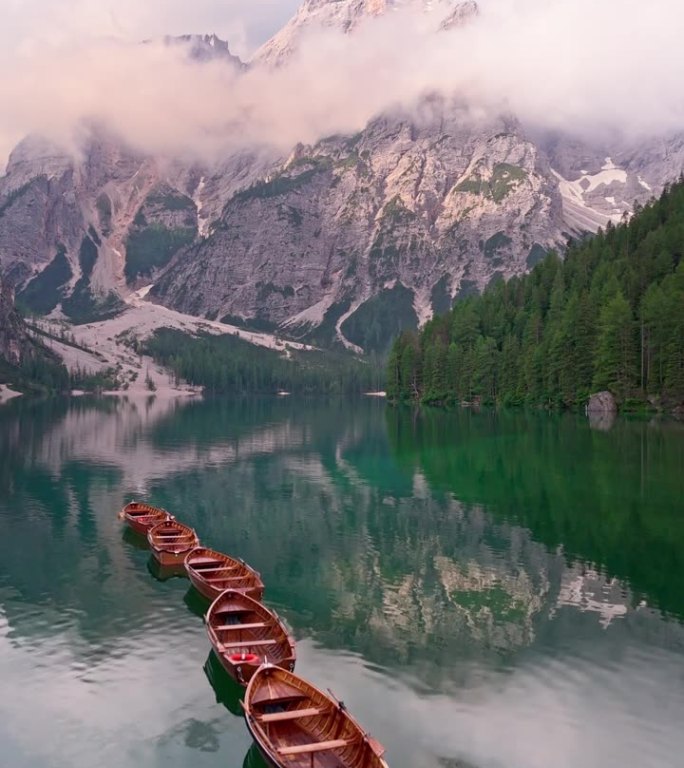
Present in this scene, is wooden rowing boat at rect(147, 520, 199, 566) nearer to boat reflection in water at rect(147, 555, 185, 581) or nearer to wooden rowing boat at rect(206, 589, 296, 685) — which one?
boat reflection in water at rect(147, 555, 185, 581)

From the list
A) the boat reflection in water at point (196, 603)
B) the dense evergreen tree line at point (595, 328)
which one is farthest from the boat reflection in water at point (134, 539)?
the dense evergreen tree line at point (595, 328)

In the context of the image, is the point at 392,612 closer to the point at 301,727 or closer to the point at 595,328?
the point at 301,727

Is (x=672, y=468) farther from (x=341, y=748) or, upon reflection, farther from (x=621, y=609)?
(x=341, y=748)

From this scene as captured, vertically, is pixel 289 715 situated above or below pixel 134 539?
above

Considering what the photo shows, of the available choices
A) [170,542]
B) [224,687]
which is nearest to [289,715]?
[224,687]

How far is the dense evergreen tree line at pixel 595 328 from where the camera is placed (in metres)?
128

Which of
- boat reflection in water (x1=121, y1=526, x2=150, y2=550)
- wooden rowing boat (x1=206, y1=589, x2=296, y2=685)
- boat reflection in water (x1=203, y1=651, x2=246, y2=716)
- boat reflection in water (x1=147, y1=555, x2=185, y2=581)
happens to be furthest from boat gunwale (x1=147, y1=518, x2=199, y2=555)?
boat reflection in water (x1=203, y1=651, x2=246, y2=716)

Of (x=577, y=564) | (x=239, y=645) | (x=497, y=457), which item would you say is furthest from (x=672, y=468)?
(x=239, y=645)

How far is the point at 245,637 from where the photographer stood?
1127 inches

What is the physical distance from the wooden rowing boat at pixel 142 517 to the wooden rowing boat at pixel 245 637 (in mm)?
20970

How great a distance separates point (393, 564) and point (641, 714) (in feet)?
66.6

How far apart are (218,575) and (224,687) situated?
12093 millimetres

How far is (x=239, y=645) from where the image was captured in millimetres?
26922

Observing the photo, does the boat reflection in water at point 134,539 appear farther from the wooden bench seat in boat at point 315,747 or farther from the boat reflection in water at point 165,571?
the wooden bench seat in boat at point 315,747
